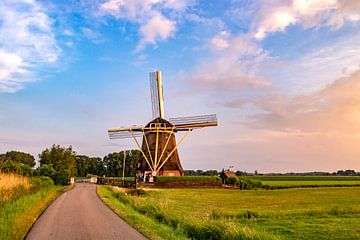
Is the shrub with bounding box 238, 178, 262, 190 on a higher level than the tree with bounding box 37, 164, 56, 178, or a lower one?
lower

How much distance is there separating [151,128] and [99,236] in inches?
1907

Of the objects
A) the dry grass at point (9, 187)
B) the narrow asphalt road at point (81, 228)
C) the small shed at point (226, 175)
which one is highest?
the small shed at point (226, 175)

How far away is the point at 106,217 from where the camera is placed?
16391 mm

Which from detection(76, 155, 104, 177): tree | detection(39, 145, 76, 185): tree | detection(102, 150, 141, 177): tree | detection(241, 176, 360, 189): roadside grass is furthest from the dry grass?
detection(76, 155, 104, 177): tree

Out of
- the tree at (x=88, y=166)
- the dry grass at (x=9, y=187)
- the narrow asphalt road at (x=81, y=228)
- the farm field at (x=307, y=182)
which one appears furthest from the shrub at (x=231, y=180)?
the tree at (x=88, y=166)

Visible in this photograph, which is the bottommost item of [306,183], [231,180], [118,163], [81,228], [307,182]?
[81,228]

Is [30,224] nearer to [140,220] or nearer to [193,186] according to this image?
[140,220]

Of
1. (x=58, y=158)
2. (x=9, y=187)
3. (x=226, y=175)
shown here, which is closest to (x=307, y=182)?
(x=226, y=175)

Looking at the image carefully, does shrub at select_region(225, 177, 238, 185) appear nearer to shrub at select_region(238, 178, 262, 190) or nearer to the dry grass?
shrub at select_region(238, 178, 262, 190)

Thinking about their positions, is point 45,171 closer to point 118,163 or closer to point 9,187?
point 9,187

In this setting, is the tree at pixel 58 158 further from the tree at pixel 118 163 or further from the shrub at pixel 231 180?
the tree at pixel 118 163

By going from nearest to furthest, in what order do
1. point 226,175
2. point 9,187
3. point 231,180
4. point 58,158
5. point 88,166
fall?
1. point 9,187
2. point 58,158
3. point 231,180
4. point 226,175
5. point 88,166

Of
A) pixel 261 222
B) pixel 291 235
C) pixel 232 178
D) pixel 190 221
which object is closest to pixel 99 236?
pixel 190 221

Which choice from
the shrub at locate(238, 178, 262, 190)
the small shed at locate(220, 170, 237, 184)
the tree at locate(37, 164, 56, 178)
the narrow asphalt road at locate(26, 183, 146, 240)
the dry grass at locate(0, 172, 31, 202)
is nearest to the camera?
the narrow asphalt road at locate(26, 183, 146, 240)
